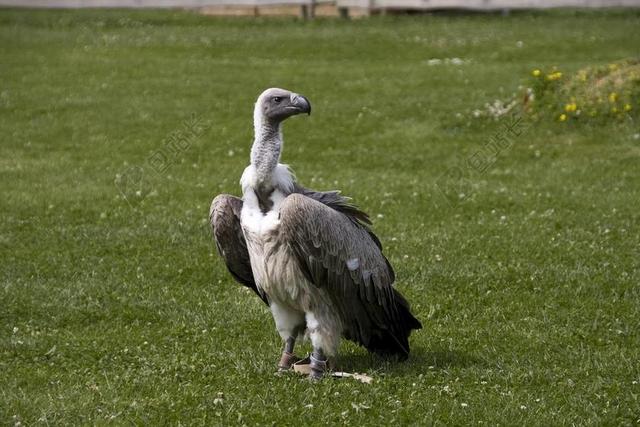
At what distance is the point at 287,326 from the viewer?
8523 mm

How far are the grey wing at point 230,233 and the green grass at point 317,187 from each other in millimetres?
816

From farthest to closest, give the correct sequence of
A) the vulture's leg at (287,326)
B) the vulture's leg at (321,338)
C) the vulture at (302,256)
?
the vulture's leg at (287,326) < the vulture's leg at (321,338) < the vulture at (302,256)

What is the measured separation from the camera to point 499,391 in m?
8.11

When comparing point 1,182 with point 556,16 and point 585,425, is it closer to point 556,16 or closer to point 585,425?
point 585,425

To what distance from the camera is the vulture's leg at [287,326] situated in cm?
848

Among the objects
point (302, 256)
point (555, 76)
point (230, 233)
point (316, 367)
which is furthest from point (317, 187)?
point (302, 256)

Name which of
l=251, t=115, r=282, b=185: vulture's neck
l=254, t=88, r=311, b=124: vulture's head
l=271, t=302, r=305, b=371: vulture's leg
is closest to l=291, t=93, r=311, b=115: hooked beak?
l=254, t=88, r=311, b=124: vulture's head

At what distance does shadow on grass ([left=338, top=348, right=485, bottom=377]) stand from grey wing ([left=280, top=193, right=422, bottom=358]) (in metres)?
0.12

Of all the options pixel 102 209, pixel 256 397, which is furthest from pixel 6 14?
pixel 256 397

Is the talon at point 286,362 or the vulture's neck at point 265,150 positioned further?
the talon at point 286,362

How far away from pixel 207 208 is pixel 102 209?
1.33m

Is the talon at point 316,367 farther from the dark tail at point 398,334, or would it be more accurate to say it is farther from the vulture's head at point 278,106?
the vulture's head at point 278,106

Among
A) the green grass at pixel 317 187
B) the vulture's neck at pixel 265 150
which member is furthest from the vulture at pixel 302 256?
the green grass at pixel 317 187

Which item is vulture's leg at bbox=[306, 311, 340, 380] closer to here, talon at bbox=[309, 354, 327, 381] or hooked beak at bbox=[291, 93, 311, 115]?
talon at bbox=[309, 354, 327, 381]
